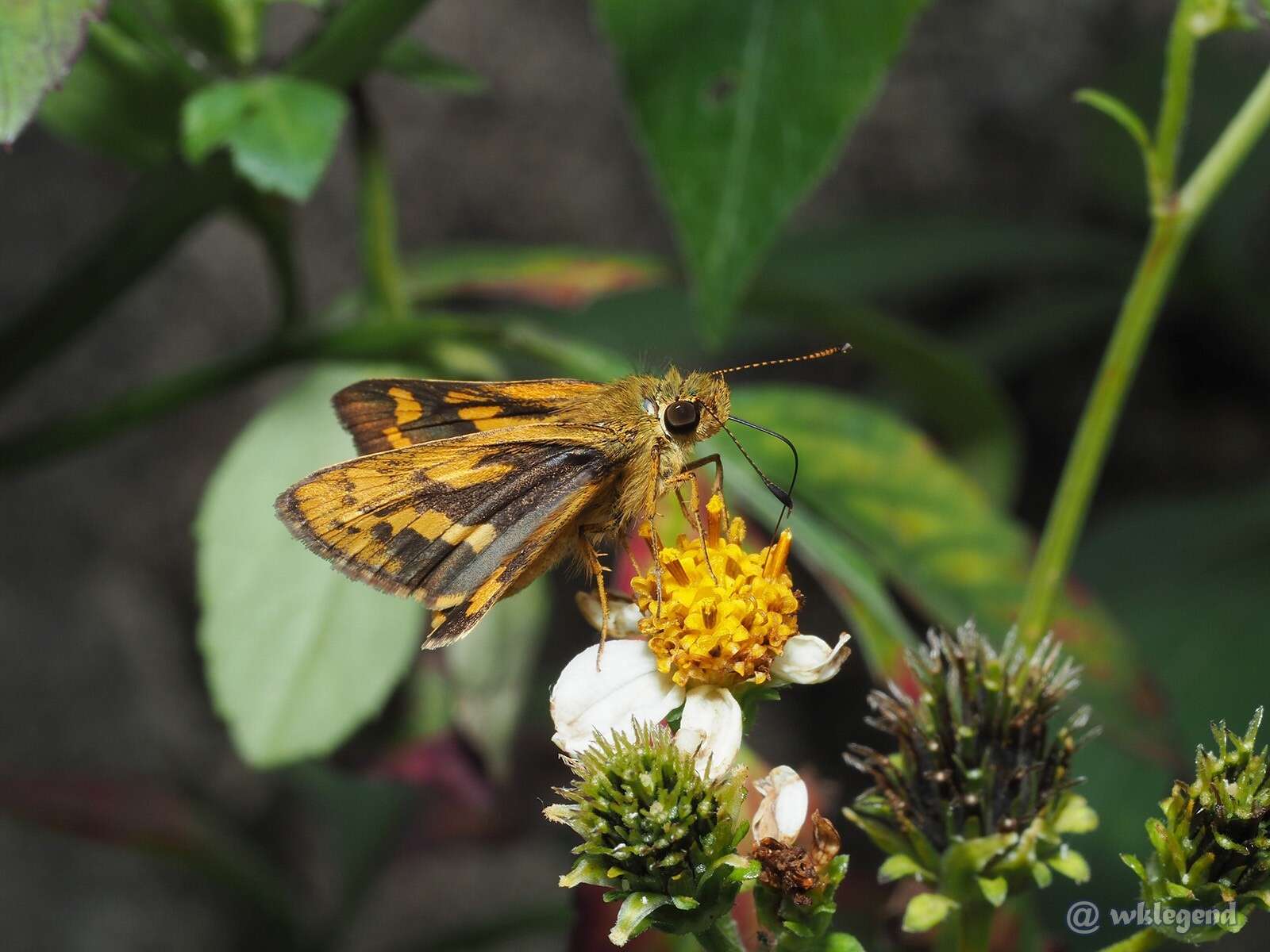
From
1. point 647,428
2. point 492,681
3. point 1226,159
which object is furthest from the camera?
point 492,681

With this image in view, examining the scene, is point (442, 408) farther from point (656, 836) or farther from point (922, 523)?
point (922, 523)

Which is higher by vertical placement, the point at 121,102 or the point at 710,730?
the point at 121,102

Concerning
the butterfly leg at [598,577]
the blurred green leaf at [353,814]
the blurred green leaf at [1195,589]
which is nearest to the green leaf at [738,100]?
the butterfly leg at [598,577]

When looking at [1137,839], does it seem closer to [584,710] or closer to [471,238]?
[584,710]

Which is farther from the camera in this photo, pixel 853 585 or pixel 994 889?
pixel 853 585

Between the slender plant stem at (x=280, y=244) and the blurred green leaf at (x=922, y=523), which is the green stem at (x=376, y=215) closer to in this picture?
the slender plant stem at (x=280, y=244)

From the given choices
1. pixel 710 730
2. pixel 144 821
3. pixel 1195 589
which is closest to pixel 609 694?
pixel 710 730

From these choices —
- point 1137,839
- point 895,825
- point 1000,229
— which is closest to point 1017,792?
point 895,825
